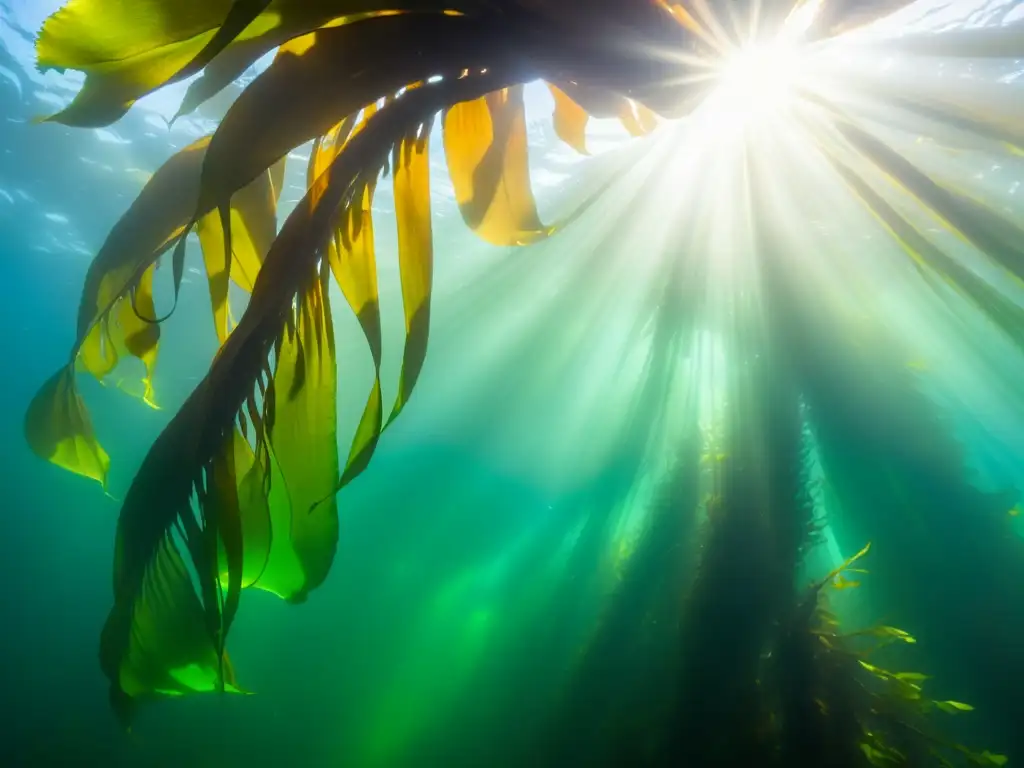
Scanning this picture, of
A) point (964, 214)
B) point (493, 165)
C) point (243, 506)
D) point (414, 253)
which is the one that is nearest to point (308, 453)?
point (243, 506)

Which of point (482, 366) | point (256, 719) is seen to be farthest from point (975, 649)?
point (256, 719)

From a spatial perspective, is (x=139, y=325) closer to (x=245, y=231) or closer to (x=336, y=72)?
(x=245, y=231)

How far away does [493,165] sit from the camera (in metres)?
1.28

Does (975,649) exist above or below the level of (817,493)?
below

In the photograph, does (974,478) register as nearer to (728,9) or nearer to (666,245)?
(666,245)

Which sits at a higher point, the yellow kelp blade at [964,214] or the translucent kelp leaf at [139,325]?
the yellow kelp blade at [964,214]

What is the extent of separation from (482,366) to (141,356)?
61.2ft

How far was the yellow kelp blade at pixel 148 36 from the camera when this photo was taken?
2.33 feet

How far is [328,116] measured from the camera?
0.84m

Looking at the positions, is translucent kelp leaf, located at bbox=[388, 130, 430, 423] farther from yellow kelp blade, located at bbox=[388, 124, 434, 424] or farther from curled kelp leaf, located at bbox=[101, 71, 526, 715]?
curled kelp leaf, located at bbox=[101, 71, 526, 715]

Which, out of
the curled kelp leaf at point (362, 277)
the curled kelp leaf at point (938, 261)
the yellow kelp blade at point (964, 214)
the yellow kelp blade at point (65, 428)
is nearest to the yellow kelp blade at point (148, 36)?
the curled kelp leaf at point (362, 277)

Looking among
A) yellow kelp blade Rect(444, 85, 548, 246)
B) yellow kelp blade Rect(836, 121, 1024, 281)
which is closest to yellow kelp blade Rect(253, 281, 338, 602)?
yellow kelp blade Rect(444, 85, 548, 246)

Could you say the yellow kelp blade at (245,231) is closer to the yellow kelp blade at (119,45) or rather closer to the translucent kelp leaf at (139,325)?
the translucent kelp leaf at (139,325)

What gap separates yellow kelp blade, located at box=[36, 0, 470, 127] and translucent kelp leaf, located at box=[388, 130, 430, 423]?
24 cm
